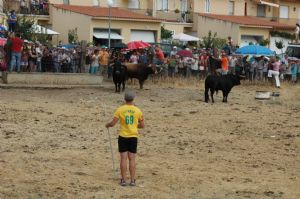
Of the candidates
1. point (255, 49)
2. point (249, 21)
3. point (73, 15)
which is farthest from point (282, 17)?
point (255, 49)

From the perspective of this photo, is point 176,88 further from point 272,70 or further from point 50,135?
point 50,135

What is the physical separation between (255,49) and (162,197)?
26399mm

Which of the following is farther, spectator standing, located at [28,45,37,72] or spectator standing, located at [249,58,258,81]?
spectator standing, located at [249,58,258,81]

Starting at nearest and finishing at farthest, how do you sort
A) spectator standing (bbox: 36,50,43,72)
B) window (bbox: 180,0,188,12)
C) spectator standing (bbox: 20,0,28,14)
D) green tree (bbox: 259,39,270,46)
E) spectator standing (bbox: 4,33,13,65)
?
spectator standing (bbox: 4,33,13,65) < spectator standing (bbox: 36,50,43,72) < spectator standing (bbox: 20,0,28,14) < green tree (bbox: 259,39,270,46) < window (bbox: 180,0,188,12)

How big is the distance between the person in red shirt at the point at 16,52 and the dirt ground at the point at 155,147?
1.97 metres

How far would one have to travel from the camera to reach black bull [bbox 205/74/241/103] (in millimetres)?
25281

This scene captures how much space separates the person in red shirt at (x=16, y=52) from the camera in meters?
26.5

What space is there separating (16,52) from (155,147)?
41.3 ft

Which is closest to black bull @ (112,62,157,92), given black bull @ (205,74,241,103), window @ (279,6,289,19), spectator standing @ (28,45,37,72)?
spectator standing @ (28,45,37,72)

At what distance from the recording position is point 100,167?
13148mm

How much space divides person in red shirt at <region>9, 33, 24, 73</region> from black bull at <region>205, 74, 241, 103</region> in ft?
23.9

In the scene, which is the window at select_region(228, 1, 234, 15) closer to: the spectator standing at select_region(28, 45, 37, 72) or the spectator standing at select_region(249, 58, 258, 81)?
the spectator standing at select_region(249, 58, 258, 81)

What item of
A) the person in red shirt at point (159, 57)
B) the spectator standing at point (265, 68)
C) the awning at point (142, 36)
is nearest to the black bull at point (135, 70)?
the person in red shirt at point (159, 57)

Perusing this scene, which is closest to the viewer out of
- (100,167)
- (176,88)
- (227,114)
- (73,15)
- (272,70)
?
(100,167)
